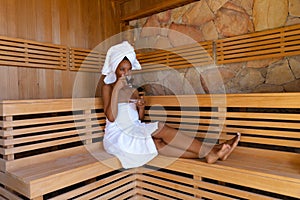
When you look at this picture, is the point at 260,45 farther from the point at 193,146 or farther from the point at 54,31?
the point at 54,31

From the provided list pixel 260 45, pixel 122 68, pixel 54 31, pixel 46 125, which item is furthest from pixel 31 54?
pixel 260 45

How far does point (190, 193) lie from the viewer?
184cm

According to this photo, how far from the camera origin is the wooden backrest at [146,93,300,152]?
1778mm

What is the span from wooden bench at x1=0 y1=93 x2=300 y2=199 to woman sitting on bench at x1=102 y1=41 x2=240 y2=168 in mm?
80

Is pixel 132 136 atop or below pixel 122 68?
below

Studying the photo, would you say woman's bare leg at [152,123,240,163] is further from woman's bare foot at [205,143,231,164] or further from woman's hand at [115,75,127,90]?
woman's hand at [115,75,127,90]

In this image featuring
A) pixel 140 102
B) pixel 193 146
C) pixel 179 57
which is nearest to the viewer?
pixel 193 146

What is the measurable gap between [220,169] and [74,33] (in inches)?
85.4

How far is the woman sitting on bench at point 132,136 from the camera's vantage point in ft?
6.23

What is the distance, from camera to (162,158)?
1994 mm

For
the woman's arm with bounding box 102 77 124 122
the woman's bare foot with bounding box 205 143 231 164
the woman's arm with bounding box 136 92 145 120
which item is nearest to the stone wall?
the woman's arm with bounding box 136 92 145 120

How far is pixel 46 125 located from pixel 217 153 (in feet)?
4.37

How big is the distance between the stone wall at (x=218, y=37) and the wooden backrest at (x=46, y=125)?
1004 mm

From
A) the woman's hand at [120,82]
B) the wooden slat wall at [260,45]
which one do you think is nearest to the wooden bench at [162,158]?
the woman's hand at [120,82]
